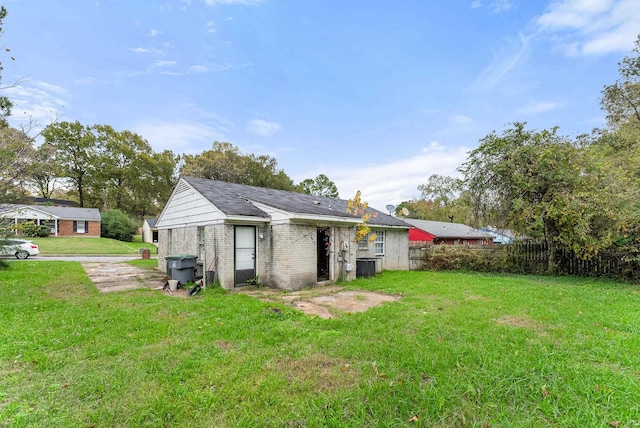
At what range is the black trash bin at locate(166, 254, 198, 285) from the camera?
31.2ft

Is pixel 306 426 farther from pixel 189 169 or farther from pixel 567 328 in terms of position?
pixel 189 169

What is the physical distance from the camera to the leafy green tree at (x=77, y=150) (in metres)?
38.5

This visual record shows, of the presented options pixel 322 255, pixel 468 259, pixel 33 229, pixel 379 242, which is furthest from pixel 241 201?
pixel 468 259

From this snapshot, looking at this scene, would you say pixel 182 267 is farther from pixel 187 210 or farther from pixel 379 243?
pixel 379 243

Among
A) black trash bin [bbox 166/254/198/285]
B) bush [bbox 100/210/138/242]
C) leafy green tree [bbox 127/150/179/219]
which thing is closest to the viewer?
black trash bin [bbox 166/254/198/285]

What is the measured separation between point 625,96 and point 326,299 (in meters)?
25.1

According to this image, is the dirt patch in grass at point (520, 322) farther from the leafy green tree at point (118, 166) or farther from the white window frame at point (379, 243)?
the leafy green tree at point (118, 166)

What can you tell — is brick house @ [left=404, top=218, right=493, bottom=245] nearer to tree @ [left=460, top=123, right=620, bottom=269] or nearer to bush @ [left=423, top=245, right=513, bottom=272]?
bush @ [left=423, top=245, right=513, bottom=272]

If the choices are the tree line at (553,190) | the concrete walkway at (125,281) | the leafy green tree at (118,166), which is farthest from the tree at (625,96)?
the leafy green tree at (118,166)

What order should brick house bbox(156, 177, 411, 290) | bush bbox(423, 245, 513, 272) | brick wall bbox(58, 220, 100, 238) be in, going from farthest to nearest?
brick wall bbox(58, 220, 100, 238), bush bbox(423, 245, 513, 272), brick house bbox(156, 177, 411, 290)

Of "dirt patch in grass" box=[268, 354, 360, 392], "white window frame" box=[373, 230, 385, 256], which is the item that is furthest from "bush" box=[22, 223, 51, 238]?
"white window frame" box=[373, 230, 385, 256]

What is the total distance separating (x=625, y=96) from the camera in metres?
19.2

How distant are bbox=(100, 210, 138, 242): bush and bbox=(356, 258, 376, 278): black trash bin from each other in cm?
3605

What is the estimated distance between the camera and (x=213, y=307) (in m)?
6.75
